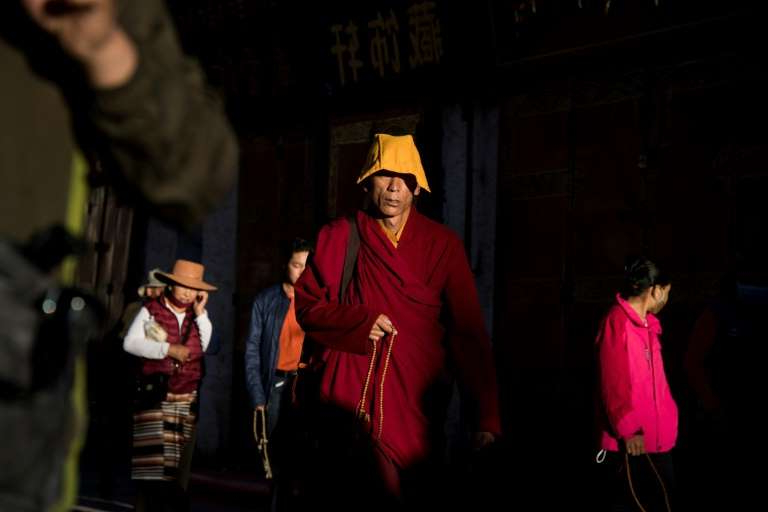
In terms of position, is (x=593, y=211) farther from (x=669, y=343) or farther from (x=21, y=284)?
(x=21, y=284)

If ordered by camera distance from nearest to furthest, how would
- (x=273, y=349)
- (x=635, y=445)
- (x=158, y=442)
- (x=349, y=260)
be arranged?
(x=349, y=260) < (x=635, y=445) < (x=158, y=442) < (x=273, y=349)

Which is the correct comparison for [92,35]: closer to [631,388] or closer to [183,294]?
[631,388]

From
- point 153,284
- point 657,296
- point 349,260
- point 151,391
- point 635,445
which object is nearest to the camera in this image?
point 349,260

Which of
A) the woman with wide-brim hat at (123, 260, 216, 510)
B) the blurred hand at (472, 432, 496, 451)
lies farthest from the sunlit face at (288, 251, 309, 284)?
the blurred hand at (472, 432, 496, 451)

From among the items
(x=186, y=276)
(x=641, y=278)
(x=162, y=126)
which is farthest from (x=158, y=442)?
(x=162, y=126)

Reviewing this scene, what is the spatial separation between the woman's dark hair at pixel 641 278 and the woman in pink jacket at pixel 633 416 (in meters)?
0.15

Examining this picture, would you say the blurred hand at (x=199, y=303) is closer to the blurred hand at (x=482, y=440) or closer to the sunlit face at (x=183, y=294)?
the sunlit face at (x=183, y=294)

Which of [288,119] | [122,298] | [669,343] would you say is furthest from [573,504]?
[122,298]

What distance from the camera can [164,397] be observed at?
7340mm

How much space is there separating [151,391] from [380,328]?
2.85 metres

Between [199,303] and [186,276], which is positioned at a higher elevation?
[186,276]

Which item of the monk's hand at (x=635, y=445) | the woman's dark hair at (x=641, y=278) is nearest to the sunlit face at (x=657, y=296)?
the woman's dark hair at (x=641, y=278)

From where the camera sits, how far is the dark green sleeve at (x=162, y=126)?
1.48 meters

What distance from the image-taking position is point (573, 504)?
8.72m
